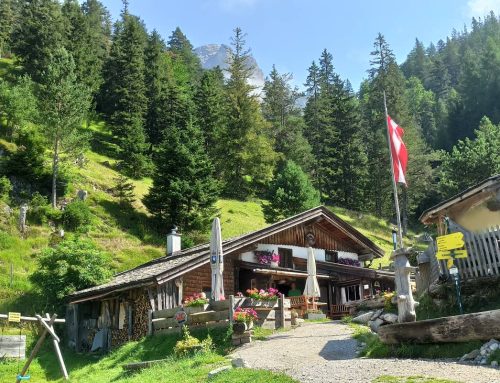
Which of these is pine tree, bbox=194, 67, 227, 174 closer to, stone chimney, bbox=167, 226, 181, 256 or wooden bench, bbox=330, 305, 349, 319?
stone chimney, bbox=167, 226, 181, 256

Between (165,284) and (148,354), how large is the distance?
164 inches

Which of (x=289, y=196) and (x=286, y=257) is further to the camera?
(x=289, y=196)

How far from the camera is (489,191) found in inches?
602

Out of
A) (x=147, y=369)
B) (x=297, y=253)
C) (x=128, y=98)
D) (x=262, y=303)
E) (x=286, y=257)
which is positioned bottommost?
(x=147, y=369)

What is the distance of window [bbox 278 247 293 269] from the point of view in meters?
26.5

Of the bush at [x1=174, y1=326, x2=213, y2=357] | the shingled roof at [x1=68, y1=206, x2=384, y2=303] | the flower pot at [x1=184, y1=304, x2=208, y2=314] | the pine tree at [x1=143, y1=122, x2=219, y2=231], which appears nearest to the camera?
the bush at [x1=174, y1=326, x2=213, y2=357]

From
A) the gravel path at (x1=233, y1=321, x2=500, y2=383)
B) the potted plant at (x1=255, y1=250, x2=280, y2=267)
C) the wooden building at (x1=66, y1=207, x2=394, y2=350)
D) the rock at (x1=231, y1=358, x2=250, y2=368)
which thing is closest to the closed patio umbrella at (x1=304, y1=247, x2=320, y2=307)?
the wooden building at (x1=66, y1=207, x2=394, y2=350)

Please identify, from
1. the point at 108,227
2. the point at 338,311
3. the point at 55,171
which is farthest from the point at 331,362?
the point at 55,171

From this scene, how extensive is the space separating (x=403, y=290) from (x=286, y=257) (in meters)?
14.7

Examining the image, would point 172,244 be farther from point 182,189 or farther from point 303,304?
point 182,189

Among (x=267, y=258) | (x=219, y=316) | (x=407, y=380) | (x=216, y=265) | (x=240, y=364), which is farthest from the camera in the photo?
(x=267, y=258)

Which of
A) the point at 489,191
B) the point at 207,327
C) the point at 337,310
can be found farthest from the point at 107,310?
the point at 489,191

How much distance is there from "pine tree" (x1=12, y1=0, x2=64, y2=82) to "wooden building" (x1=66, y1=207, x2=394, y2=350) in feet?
141

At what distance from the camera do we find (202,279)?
A: 23.0 metres
